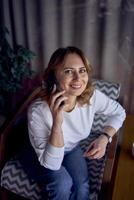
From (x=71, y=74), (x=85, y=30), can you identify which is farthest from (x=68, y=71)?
(x=85, y=30)

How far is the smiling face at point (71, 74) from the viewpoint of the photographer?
1336 millimetres

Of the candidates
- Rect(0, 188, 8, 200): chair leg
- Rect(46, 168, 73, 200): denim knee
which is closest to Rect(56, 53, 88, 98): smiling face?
Rect(46, 168, 73, 200): denim knee

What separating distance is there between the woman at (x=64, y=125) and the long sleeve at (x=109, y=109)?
2.2 inches

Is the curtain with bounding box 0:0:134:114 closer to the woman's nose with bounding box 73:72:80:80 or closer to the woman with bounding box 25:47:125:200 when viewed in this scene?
the woman with bounding box 25:47:125:200

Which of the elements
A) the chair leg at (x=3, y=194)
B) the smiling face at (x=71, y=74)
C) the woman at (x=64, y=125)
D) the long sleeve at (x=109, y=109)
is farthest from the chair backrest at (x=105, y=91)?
the chair leg at (x=3, y=194)

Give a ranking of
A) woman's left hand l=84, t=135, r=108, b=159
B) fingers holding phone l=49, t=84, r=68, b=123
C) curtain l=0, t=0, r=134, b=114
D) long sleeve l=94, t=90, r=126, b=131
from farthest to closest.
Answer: curtain l=0, t=0, r=134, b=114 → long sleeve l=94, t=90, r=126, b=131 → woman's left hand l=84, t=135, r=108, b=159 → fingers holding phone l=49, t=84, r=68, b=123

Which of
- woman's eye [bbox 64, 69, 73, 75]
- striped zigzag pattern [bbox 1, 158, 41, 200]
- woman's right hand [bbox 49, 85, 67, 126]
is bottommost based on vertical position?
striped zigzag pattern [bbox 1, 158, 41, 200]

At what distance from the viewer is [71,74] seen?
1.35m

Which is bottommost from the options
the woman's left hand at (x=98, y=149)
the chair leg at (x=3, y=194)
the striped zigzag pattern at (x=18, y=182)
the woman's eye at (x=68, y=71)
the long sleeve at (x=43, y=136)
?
the chair leg at (x=3, y=194)

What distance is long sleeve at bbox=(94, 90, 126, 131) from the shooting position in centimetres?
157

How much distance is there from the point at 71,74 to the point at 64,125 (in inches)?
11.0

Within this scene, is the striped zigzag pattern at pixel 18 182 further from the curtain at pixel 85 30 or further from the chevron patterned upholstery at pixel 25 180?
the curtain at pixel 85 30

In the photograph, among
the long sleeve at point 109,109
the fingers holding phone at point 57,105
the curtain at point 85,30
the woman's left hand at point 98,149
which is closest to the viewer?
the fingers holding phone at point 57,105

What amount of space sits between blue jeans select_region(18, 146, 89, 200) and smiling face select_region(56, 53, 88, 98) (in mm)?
388
